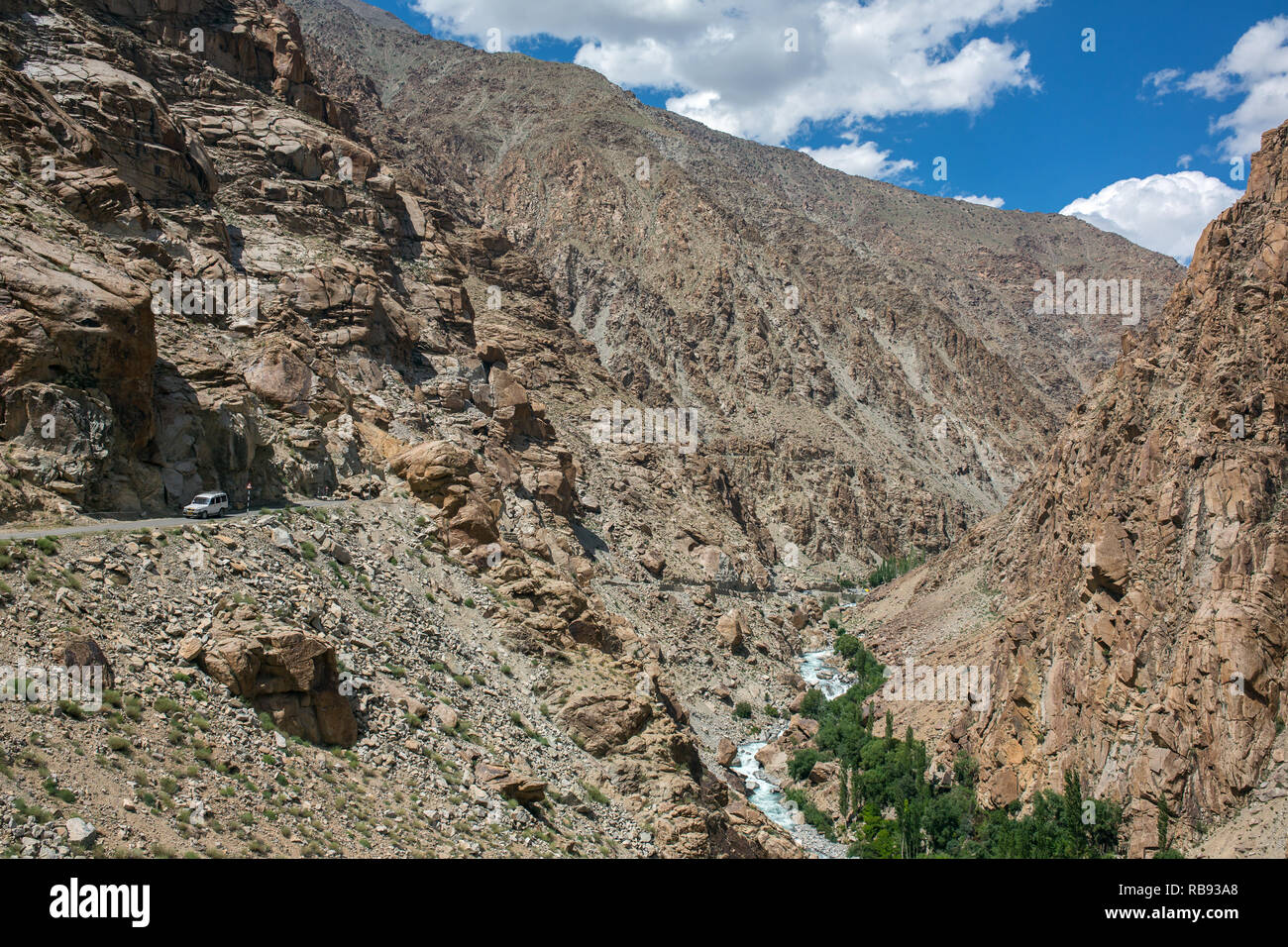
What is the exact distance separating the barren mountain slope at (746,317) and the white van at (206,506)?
6881 centimetres

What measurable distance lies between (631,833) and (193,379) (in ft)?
54.6

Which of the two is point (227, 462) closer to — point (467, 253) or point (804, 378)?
point (467, 253)

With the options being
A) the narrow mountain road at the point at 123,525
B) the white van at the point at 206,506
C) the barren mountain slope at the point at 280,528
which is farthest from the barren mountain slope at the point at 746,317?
the white van at the point at 206,506

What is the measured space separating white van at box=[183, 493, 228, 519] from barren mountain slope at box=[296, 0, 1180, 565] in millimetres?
68807

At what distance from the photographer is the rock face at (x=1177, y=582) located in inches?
1007

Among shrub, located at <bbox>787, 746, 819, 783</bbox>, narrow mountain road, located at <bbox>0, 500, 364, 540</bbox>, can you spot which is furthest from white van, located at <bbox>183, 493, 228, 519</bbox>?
shrub, located at <bbox>787, 746, 819, 783</bbox>

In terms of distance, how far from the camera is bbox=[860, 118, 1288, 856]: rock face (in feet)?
83.9

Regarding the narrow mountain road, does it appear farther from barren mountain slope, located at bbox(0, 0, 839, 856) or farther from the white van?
barren mountain slope, located at bbox(0, 0, 839, 856)

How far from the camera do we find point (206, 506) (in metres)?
19.9

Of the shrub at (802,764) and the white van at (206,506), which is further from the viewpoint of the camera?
the shrub at (802,764)

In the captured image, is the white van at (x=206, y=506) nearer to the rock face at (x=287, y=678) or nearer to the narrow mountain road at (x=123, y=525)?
the narrow mountain road at (x=123, y=525)

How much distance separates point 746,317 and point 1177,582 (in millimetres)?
82721

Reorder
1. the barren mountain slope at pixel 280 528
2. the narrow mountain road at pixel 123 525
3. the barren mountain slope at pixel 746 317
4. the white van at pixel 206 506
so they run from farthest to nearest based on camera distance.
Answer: the barren mountain slope at pixel 746 317, the white van at pixel 206 506, the narrow mountain road at pixel 123 525, the barren mountain slope at pixel 280 528
